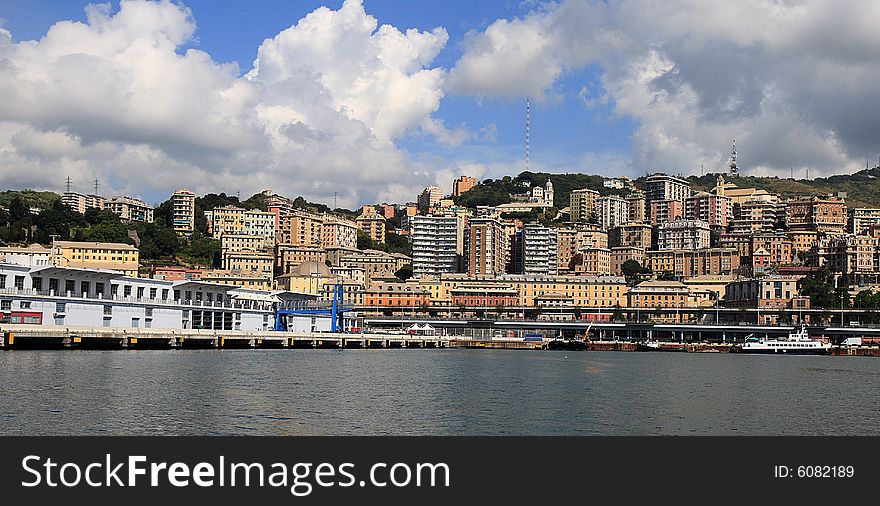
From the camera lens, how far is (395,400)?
36.8m

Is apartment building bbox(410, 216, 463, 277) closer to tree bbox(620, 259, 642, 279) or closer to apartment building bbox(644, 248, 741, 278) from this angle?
tree bbox(620, 259, 642, 279)

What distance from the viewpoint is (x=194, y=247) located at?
168375 mm

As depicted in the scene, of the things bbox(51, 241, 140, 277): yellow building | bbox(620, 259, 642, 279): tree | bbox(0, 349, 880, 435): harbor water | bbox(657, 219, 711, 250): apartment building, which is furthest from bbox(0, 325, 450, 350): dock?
bbox(657, 219, 711, 250): apartment building

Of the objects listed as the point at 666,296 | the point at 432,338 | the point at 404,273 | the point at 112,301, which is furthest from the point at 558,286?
the point at 112,301

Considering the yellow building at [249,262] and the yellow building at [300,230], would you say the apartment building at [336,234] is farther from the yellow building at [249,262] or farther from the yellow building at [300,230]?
the yellow building at [249,262]
